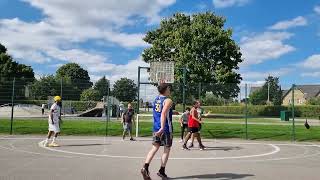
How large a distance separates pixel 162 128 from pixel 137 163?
3024mm

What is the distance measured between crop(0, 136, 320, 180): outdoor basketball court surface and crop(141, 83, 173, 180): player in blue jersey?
571 millimetres

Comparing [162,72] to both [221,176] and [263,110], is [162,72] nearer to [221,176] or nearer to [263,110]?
[221,176]

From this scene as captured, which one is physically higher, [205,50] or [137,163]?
[205,50]

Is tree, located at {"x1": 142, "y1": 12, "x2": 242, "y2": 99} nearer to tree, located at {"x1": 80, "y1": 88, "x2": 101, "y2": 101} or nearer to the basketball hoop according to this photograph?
tree, located at {"x1": 80, "y1": 88, "x2": 101, "y2": 101}

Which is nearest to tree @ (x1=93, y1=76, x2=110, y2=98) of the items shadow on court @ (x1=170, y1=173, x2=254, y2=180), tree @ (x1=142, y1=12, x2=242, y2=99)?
shadow on court @ (x1=170, y1=173, x2=254, y2=180)

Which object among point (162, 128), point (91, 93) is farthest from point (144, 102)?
point (162, 128)

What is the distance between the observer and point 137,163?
12148 millimetres

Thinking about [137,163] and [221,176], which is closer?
[221,176]

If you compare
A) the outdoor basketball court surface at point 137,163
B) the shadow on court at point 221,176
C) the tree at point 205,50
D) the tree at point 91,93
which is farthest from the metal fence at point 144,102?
the tree at point 205,50

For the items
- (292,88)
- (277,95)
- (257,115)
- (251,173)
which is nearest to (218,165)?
(251,173)

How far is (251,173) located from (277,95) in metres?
33.2

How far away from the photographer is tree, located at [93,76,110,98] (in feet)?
81.1

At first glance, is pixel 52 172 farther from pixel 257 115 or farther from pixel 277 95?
pixel 277 95

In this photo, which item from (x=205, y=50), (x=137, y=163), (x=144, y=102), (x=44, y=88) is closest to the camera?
(x=137, y=163)
